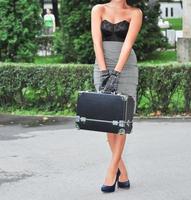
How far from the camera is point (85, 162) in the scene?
22.8ft

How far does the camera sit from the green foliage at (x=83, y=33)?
54.1 ft

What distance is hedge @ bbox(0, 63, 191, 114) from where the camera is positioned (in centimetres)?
983

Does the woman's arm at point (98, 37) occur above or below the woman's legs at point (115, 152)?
above

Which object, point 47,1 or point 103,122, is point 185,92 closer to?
point 103,122

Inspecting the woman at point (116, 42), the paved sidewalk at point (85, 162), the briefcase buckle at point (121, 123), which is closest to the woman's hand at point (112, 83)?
the woman at point (116, 42)

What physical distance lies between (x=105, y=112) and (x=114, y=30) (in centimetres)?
71

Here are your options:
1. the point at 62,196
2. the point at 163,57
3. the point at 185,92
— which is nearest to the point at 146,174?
the point at 62,196

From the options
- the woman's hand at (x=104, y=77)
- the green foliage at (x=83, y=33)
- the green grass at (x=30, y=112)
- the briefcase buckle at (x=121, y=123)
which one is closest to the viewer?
the briefcase buckle at (x=121, y=123)

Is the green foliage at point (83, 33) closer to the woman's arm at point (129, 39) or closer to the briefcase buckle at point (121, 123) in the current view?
the woman's arm at point (129, 39)

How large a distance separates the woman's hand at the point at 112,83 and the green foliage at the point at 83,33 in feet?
36.1

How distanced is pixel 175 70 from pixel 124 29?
453cm

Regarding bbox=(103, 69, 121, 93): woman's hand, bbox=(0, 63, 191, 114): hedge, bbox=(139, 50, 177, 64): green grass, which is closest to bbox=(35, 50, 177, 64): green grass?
bbox=(139, 50, 177, 64): green grass

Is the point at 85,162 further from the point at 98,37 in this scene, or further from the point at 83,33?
the point at 83,33

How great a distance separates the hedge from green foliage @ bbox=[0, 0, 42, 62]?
1.82 m
